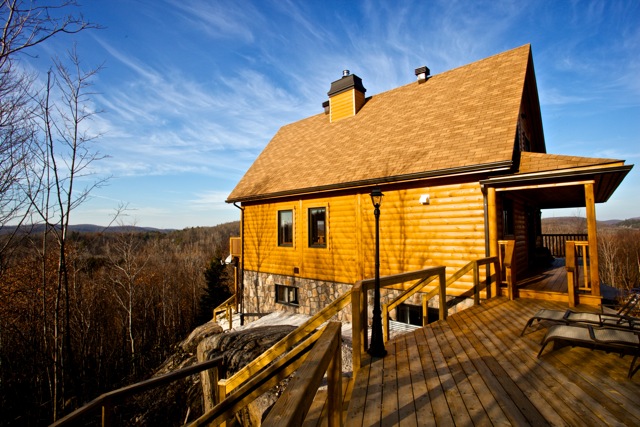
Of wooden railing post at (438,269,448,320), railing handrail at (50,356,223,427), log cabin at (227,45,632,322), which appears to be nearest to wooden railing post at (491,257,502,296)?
log cabin at (227,45,632,322)

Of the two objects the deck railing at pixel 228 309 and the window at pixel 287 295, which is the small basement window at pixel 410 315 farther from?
the deck railing at pixel 228 309

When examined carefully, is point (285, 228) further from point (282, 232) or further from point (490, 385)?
point (490, 385)

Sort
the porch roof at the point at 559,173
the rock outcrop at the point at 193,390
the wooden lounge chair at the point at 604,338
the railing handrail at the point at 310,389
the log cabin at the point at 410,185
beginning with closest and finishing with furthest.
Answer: the railing handrail at the point at 310,389, the wooden lounge chair at the point at 604,338, the porch roof at the point at 559,173, the log cabin at the point at 410,185, the rock outcrop at the point at 193,390

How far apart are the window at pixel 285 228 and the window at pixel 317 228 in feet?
3.81

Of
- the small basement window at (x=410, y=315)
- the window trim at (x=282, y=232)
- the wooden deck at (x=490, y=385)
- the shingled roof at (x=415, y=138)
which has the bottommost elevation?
the small basement window at (x=410, y=315)

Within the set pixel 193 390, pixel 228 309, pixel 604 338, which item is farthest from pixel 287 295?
pixel 604 338

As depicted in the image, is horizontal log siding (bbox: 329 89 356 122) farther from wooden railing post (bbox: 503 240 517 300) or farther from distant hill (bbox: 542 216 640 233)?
distant hill (bbox: 542 216 640 233)

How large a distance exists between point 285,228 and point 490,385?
10.1 metres

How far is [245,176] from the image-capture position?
15406 mm

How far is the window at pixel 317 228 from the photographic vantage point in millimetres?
11289

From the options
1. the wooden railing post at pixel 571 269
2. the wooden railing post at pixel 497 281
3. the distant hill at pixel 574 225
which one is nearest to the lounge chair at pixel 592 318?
the wooden railing post at pixel 571 269

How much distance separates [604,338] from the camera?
3582mm

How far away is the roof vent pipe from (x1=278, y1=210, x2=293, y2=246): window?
7.99m

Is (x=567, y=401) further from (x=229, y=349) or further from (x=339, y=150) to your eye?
(x=339, y=150)
